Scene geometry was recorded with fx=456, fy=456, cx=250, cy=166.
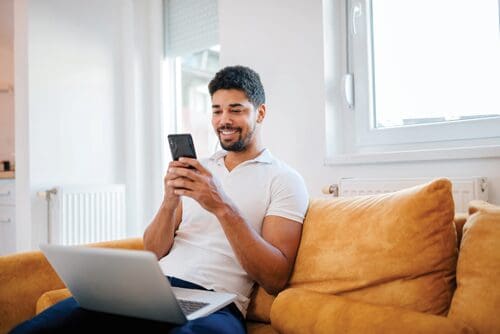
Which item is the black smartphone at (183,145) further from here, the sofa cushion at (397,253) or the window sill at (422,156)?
the window sill at (422,156)

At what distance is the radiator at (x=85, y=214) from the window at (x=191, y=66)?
579 millimetres

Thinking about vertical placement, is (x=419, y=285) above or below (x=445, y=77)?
below

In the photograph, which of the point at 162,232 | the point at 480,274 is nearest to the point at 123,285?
the point at 162,232

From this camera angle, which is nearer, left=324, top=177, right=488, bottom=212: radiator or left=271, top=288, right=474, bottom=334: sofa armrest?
left=271, top=288, right=474, bottom=334: sofa armrest

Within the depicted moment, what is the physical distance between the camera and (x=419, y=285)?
3.44 ft

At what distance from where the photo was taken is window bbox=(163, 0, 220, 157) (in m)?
2.75

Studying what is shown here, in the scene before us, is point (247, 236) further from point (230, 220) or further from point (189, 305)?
point (189, 305)

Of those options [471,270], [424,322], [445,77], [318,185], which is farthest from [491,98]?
[424,322]

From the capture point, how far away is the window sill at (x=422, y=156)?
147cm

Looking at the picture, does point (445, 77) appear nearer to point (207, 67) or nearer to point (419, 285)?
point (419, 285)

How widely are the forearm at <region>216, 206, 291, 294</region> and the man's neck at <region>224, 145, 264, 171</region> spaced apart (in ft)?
0.94

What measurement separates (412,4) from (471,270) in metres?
1.23

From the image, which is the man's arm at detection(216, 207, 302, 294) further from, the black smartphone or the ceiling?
the ceiling

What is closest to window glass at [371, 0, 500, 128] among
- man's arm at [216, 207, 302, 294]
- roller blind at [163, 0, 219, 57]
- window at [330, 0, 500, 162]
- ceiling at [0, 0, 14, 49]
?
window at [330, 0, 500, 162]
